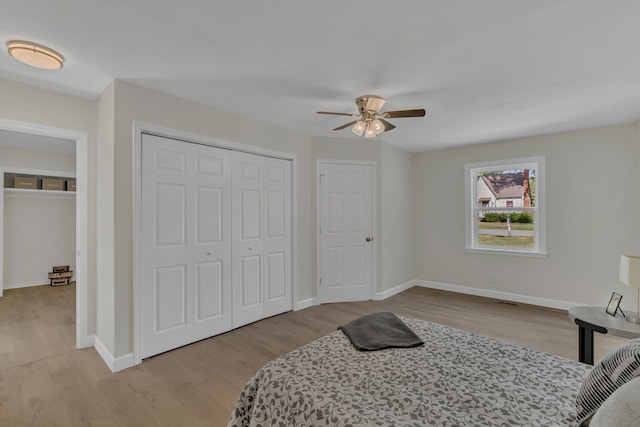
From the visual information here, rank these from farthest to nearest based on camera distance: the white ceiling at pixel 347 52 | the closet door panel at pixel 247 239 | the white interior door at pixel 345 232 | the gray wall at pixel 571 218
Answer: the white interior door at pixel 345 232 → the gray wall at pixel 571 218 → the closet door panel at pixel 247 239 → the white ceiling at pixel 347 52

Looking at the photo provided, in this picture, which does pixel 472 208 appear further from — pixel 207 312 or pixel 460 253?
pixel 207 312

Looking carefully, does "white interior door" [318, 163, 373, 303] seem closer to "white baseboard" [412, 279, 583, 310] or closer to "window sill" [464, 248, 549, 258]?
"white baseboard" [412, 279, 583, 310]

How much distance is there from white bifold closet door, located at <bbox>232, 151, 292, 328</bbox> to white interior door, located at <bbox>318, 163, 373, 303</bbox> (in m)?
0.62

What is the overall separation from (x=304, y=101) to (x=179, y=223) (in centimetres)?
178

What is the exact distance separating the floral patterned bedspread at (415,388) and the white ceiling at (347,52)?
1.97 m

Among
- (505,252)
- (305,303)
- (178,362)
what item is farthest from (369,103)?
(505,252)

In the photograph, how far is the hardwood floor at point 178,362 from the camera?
6.57 feet

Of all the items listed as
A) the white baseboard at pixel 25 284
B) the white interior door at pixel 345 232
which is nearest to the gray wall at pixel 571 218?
the white interior door at pixel 345 232

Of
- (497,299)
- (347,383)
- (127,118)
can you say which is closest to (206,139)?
(127,118)

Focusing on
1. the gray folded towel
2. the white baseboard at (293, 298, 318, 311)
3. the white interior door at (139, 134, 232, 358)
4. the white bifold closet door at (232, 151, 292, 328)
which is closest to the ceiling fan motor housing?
the white bifold closet door at (232, 151, 292, 328)

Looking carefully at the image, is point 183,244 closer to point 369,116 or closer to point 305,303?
point 305,303

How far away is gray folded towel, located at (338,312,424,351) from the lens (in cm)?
177

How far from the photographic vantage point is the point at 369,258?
457cm

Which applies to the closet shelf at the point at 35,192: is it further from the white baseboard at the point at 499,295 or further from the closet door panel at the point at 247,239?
the white baseboard at the point at 499,295
